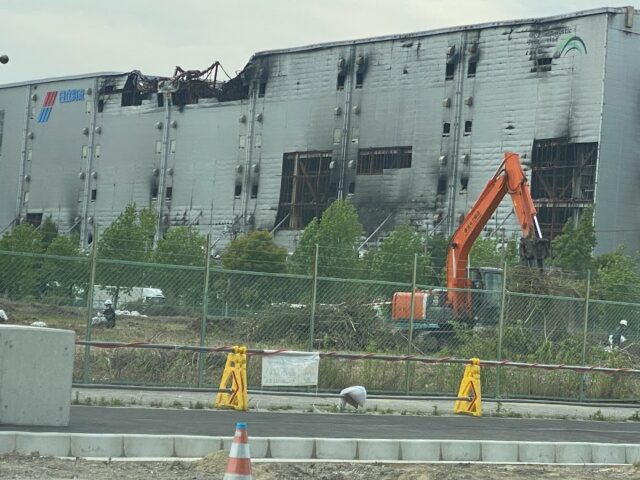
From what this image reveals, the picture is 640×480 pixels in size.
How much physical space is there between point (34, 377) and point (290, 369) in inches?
288

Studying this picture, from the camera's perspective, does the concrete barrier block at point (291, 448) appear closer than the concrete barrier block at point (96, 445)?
No

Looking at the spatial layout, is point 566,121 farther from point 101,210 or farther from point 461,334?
point 461,334

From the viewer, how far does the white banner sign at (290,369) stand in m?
20.4

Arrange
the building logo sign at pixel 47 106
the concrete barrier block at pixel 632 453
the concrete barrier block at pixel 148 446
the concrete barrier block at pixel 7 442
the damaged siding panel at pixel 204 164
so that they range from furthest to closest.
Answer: the building logo sign at pixel 47 106, the damaged siding panel at pixel 204 164, the concrete barrier block at pixel 632 453, the concrete barrier block at pixel 148 446, the concrete barrier block at pixel 7 442

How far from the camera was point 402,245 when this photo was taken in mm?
64938

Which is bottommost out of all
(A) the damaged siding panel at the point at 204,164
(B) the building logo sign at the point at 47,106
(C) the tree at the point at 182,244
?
(C) the tree at the point at 182,244

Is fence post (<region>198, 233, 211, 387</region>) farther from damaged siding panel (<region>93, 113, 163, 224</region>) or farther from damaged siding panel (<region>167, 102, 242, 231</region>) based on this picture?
damaged siding panel (<region>93, 113, 163, 224</region>)

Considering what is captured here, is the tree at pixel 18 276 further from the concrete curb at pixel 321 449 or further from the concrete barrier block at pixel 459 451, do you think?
the concrete barrier block at pixel 459 451

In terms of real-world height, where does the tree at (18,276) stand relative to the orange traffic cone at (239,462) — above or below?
above

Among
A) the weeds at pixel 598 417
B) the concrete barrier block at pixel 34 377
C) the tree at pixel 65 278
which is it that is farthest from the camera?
the weeds at pixel 598 417

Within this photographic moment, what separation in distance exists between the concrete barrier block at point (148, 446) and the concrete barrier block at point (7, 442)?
1.08m

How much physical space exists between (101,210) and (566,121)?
121ft

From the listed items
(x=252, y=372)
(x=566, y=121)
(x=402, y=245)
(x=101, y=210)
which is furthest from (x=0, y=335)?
(x=101, y=210)

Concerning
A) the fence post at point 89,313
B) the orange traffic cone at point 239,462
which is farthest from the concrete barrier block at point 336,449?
the fence post at point 89,313
